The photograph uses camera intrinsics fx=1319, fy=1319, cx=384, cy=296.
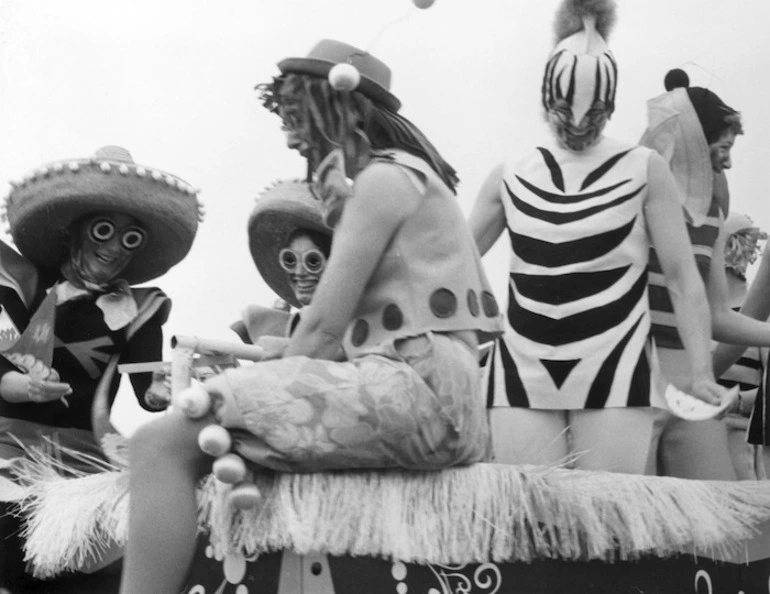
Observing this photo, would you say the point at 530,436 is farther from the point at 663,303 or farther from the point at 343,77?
the point at 343,77

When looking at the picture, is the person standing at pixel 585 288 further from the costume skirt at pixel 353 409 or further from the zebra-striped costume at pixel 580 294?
the costume skirt at pixel 353 409

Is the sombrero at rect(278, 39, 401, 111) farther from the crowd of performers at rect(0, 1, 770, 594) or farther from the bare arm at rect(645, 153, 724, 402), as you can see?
the bare arm at rect(645, 153, 724, 402)

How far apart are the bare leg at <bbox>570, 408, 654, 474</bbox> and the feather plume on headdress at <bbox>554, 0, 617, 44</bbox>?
0.94 meters

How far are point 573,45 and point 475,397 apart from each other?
3.78 ft

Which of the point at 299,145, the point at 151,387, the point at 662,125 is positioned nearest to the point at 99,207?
the point at 151,387

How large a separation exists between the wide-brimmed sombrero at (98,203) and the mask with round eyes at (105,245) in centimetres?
3

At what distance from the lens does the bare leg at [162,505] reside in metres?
2.06

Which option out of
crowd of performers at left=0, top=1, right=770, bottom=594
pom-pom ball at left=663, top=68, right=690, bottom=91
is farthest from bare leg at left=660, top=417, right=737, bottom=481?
pom-pom ball at left=663, top=68, right=690, bottom=91

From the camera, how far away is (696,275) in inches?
116

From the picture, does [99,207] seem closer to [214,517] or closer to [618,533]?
[214,517]

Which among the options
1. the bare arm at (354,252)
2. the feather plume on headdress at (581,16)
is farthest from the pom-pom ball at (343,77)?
the feather plume on headdress at (581,16)

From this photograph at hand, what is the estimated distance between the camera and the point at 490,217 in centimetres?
316

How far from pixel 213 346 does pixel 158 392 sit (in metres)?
0.61

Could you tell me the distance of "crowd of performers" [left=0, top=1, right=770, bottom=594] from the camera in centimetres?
218
